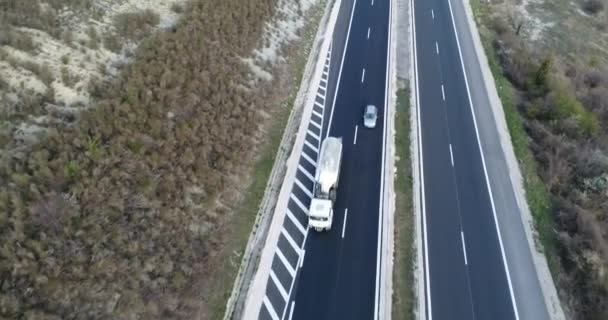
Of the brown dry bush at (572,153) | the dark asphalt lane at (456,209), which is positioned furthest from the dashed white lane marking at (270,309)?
the brown dry bush at (572,153)

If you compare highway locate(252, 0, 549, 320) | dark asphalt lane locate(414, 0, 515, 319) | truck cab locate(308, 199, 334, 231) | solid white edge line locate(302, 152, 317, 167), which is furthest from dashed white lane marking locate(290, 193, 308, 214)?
dark asphalt lane locate(414, 0, 515, 319)

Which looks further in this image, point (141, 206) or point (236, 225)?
point (236, 225)

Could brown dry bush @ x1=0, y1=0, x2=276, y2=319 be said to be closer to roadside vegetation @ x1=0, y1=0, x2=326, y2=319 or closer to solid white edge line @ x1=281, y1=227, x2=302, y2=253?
roadside vegetation @ x1=0, y1=0, x2=326, y2=319

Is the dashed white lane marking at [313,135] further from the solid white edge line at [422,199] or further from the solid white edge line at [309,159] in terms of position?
the solid white edge line at [422,199]

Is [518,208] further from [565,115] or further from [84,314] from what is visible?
[84,314]

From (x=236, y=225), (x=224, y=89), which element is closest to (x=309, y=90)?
(x=224, y=89)
